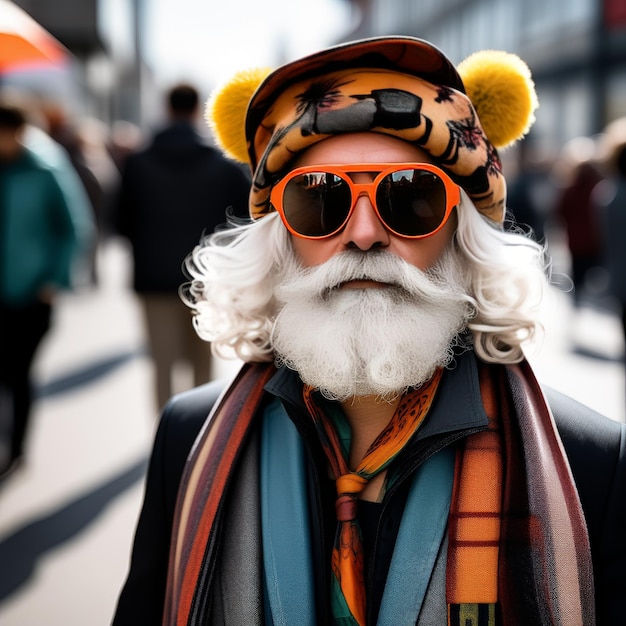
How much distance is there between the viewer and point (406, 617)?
1.51 m

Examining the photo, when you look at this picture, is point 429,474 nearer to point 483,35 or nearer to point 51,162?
point 51,162

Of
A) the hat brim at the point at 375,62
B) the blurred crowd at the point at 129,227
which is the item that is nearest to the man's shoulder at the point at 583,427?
the hat brim at the point at 375,62

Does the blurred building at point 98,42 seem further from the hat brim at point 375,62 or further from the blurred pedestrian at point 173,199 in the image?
the hat brim at point 375,62

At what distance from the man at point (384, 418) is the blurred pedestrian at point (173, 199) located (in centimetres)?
285

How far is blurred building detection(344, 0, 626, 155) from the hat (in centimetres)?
1297

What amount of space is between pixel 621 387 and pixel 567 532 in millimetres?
5418

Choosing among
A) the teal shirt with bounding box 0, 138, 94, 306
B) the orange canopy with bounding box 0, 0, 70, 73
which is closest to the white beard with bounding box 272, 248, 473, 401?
the teal shirt with bounding box 0, 138, 94, 306

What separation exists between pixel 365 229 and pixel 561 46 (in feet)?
82.6

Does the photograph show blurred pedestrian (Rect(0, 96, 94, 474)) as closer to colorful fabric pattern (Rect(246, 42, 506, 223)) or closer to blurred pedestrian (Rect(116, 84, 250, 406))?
blurred pedestrian (Rect(116, 84, 250, 406))

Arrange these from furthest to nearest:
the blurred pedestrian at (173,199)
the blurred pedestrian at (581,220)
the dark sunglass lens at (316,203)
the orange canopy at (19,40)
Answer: the blurred pedestrian at (581,220), the blurred pedestrian at (173,199), the orange canopy at (19,40), the dark sunglass lens at (316,203)

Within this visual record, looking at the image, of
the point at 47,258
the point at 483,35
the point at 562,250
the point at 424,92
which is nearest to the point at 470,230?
the point at 424,92

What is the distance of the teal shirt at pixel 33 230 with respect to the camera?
4.58 metres

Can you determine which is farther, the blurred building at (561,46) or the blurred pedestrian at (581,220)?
the blurred building at (561,46)

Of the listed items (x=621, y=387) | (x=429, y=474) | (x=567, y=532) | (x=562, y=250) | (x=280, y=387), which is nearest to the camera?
(x=567, y=532)
